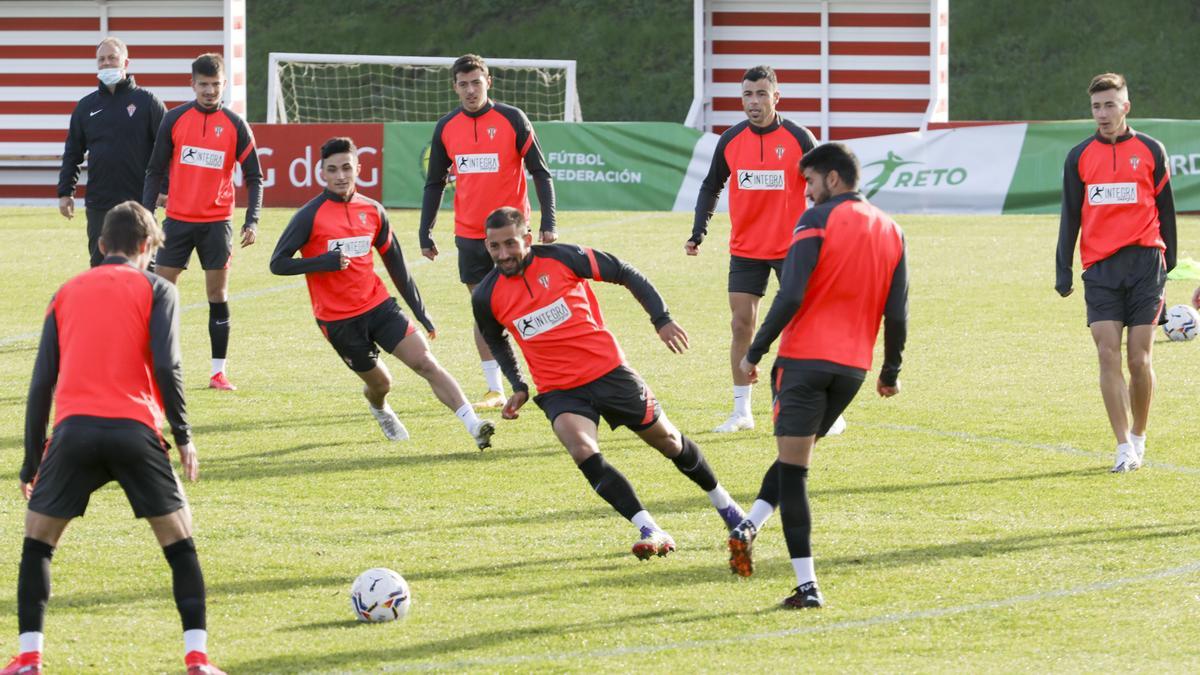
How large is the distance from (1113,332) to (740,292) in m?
2.46

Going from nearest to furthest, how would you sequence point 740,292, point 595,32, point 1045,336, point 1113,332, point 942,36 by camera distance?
1. point 1113,332
2. point 740,292
3. point 1045,336
4. point 942,36
5. point 595,32

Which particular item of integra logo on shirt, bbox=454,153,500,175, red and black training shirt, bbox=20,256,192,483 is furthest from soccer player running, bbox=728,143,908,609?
integra logo on shirt, bbox=454,153,500,175

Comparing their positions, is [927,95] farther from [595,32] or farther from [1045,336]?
[595,32]

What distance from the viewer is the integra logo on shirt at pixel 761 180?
11.1m

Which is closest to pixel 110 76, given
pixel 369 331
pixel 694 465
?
pixel 369 331

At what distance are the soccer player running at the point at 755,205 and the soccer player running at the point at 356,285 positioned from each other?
1.83 metres

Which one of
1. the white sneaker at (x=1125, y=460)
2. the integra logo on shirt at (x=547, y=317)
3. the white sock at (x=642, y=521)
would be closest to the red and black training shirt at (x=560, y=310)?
the integra logo on shirt at (x=547, y=317)

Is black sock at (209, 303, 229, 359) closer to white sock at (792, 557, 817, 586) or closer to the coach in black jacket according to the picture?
the coach in black jacket

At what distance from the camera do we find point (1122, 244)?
9.77 metres

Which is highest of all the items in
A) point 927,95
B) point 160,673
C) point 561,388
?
point 927,95

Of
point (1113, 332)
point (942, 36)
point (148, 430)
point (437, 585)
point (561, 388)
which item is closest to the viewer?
point (148, 430)

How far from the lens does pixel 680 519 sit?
877cm

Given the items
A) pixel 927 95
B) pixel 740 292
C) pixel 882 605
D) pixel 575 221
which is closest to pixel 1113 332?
pixel 740 292

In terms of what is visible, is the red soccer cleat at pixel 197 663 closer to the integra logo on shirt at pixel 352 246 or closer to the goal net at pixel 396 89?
the integra logo on shirt at pixel 352 246
